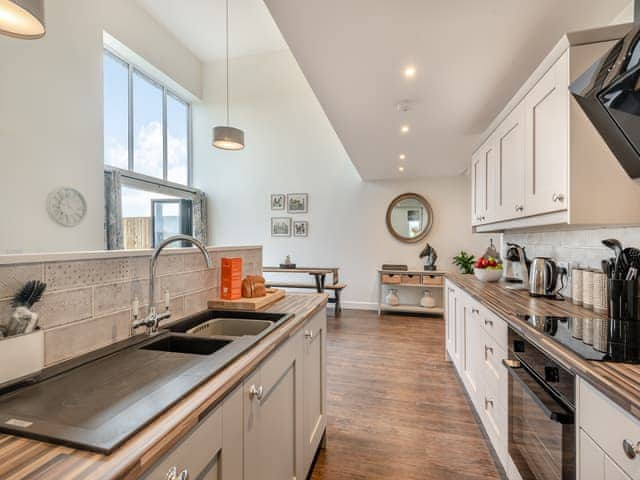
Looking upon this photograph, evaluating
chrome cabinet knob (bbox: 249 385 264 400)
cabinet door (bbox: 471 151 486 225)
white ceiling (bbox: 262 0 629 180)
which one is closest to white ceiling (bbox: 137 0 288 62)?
white ceiling (bbox: 262 0 629 180)

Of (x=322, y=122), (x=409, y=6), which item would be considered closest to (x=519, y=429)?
(x=409, y=6)

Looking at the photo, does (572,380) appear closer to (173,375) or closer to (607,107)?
(607,107)

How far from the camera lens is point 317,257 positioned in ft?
19.7

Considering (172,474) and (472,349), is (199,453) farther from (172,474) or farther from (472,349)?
(472,349)

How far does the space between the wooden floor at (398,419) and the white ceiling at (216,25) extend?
4950mm

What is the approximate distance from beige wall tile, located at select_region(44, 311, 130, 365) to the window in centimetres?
448

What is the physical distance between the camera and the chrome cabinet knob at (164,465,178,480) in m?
0.56

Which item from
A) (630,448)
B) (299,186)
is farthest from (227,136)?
(630,448)

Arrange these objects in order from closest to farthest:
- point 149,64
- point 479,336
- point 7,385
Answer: point 7,385 → point 479,336 → point 149,64

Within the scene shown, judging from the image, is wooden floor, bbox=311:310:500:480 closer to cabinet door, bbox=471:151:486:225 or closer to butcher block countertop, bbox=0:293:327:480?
butcher block countertop, bbox=0:293:327:480

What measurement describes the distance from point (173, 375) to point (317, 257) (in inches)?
206

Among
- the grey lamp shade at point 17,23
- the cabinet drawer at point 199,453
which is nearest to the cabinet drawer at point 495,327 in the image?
the cabinet drawer at point 199,453

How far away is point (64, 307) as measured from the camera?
87 cm

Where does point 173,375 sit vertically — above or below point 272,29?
below
